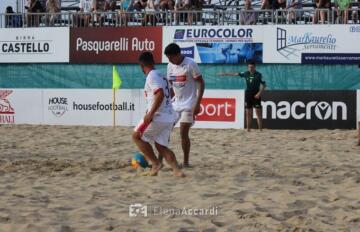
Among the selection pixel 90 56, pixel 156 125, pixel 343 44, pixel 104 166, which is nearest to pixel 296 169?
pixel 156 125

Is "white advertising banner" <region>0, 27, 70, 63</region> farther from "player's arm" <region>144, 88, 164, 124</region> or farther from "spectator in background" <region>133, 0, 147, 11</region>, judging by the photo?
"player's arm" <region>144, 88, 164, 124</region>

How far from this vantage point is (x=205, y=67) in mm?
18625

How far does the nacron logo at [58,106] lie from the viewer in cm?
1798

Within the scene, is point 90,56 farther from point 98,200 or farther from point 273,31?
point 98,200

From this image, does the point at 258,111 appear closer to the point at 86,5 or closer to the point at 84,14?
the point at 84,14

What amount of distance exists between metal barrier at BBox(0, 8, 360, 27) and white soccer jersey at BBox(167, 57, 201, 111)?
1082cm

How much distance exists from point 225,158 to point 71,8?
13.5 metres

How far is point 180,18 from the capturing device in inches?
749

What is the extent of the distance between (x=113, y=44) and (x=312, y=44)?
6024mm

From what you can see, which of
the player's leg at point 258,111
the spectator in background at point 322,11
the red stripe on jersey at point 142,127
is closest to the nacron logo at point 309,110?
the player's leg at point 258,111

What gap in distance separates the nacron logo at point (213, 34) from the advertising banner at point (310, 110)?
3.12 m

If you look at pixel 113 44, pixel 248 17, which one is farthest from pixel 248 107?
pixel 113 44

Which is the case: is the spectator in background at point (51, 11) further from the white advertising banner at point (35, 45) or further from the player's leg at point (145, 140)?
the player's leg at point (145, 140)

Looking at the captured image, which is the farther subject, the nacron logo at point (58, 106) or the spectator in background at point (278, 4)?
the spectator in background at point (278, 4)
